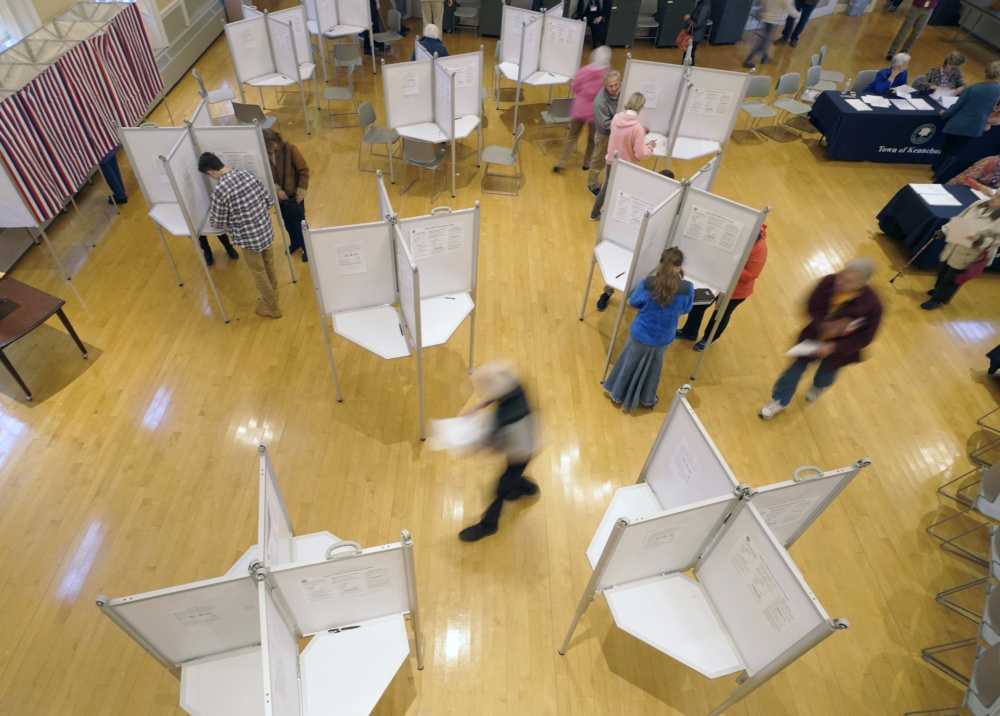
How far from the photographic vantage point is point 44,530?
3.83 meters

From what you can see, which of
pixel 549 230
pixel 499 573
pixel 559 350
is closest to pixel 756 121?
pixel 549 230

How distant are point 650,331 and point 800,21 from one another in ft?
31.8

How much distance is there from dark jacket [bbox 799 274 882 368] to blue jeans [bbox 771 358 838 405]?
0.15 m

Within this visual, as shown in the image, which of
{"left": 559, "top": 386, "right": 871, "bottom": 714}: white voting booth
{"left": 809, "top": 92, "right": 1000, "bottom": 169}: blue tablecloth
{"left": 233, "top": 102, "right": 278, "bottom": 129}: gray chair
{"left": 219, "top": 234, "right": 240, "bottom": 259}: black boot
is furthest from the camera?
{"left": 809, "top": 92, "right": 1000, "bottom": 169}: blue tablecloth

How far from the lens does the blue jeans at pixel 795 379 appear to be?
445 cm

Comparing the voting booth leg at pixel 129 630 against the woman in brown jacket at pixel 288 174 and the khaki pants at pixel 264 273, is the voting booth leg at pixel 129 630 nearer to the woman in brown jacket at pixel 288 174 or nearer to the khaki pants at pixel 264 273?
the khaki pants at pixel 264 273

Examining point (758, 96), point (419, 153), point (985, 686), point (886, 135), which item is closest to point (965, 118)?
point (886, 135)

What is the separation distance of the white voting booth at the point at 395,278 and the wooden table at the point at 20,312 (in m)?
2.18

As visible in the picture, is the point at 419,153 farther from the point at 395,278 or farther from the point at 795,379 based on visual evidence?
the point at 795,379

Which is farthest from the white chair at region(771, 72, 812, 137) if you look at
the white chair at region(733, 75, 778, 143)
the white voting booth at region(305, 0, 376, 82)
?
the white voting booth at region(305, 0, 376, 82)

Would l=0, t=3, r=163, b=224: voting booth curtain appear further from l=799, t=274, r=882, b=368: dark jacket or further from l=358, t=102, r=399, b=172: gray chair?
l=799, t=274, r=882, b=368: dark jacket

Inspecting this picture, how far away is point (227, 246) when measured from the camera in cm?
588

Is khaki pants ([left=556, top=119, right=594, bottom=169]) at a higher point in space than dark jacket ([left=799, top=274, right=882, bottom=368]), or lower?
lower

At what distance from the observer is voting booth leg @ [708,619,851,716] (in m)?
2.18
